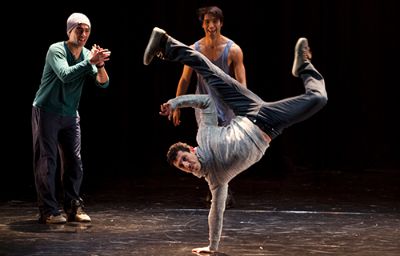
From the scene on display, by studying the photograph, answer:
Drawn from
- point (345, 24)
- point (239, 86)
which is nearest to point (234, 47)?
point (239, 86)

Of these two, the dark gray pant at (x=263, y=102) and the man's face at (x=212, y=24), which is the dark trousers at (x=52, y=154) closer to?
the dark gray pant at (x=263, y=102)

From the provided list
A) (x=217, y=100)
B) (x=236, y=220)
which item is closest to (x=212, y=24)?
(x=217, y=100)

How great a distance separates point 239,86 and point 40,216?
165 centimetres

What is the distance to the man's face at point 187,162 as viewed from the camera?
420 cm

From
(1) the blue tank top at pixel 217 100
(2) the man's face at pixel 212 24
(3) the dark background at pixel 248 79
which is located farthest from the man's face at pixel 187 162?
(3) the dark background at pixel 248 79

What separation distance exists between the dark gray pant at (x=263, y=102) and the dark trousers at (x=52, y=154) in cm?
101

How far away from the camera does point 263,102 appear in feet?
14.9

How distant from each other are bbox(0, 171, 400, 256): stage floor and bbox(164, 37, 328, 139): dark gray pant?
71 centimetres

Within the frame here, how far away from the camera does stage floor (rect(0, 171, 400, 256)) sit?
457cm

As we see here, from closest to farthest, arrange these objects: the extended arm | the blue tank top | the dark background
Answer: the extended arm → the blue tank top → the dark background

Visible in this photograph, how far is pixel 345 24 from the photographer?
7.86 meters

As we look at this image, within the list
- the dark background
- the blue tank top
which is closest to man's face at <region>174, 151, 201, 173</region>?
the blue tank top

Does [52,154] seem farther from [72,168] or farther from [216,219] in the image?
[216,219]

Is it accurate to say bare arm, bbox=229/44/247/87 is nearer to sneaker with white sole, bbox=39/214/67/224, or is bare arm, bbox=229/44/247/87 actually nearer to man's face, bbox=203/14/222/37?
man's face, bbox=203/14/222/37
